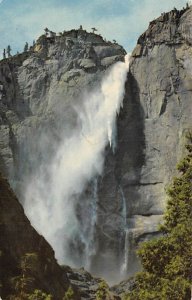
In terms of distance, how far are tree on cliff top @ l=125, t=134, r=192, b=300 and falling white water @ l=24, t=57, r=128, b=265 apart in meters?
29.7

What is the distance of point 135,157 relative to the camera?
56.8 m

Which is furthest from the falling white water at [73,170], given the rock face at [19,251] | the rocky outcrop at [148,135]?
the rock face at [19,251]

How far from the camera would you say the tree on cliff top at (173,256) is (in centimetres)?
2242

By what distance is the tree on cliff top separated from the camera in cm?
2242

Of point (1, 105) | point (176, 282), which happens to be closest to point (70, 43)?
point (1, 105)

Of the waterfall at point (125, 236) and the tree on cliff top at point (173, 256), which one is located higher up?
the tree on cliff top at point (173, 256)

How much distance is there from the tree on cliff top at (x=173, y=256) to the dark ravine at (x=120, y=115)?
2816 cm

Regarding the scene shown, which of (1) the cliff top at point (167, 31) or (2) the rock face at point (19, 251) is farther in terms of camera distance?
(1) the cliff top at point (167, 31)

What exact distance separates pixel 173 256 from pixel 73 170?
3562 centimetres

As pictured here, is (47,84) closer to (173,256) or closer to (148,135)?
(148,135)

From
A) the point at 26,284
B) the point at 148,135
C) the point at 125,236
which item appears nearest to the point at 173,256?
the point at 26,284

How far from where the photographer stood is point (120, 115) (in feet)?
194

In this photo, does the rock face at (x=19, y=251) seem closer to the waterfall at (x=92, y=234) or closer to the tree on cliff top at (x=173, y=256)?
the tree on cliff top at (x=173, y=256)

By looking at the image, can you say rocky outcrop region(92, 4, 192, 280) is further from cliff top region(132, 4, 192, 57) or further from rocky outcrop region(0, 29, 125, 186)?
rocky outcrop region(0, 29, 125, 186)
